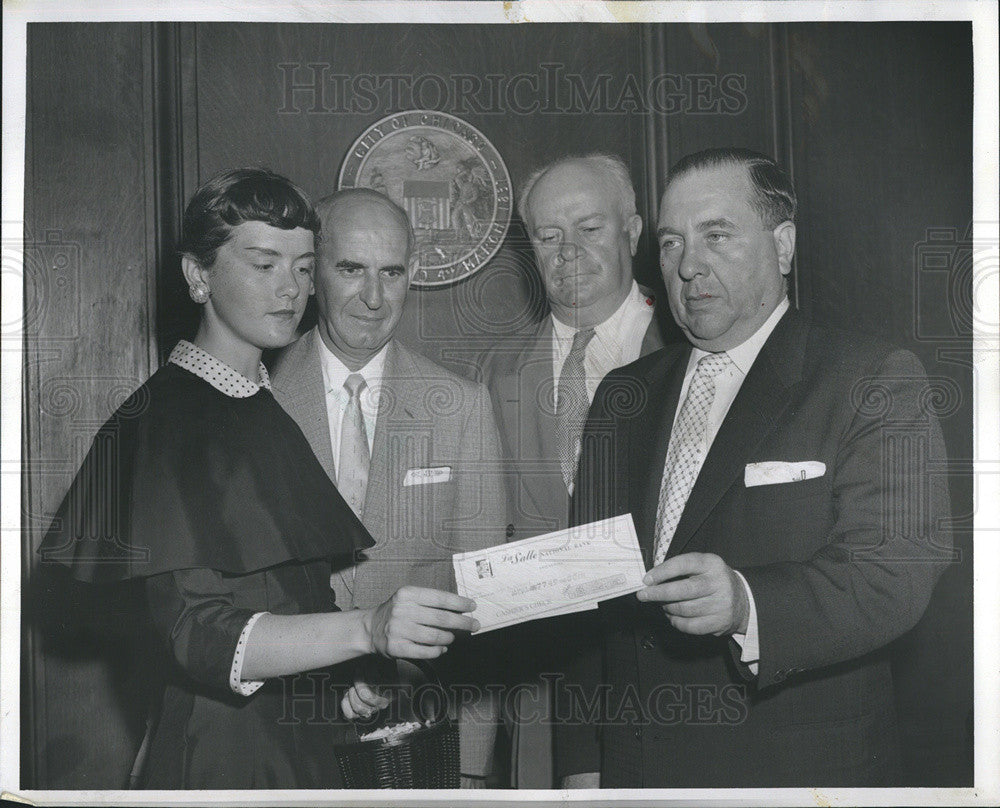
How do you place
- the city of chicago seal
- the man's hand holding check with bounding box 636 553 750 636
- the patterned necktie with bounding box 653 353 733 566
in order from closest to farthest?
the man's hand holding check with bounding box 636 553 750 636 → the patterned necktie with bounding box 653 353 733 566 → the city of chicago seal

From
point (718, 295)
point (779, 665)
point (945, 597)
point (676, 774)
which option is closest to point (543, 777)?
point (676, 774)

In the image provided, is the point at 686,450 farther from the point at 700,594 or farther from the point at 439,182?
the point at 439,182

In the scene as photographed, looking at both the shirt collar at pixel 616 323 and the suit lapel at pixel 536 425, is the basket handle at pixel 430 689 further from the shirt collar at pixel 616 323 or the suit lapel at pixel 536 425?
the shirt collar at pixel 616 323

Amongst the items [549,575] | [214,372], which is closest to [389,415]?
[214,372]

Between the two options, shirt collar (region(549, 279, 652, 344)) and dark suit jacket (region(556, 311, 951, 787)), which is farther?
shirt collar (region(549, 279, 652, 344))

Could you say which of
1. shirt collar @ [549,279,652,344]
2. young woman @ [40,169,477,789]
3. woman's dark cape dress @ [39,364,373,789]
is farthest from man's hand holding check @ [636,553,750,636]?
woman's dark cape dress @ [39,364,373,789]

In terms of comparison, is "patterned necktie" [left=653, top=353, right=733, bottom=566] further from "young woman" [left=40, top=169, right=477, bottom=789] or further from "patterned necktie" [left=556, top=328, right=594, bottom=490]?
"young woman" [left=40, top=169, right=477, bottom=789]

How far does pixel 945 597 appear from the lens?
3.04 meters

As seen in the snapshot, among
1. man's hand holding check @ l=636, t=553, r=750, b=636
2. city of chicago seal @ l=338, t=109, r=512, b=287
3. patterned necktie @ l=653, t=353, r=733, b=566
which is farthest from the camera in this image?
city of chicago seal @ l=338, t=109, r=512, b=287

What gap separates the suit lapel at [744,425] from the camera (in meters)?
2.86

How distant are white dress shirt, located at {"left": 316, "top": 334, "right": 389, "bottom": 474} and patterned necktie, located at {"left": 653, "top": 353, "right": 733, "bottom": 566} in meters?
0.86

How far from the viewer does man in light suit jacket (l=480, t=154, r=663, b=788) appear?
3.01 meters

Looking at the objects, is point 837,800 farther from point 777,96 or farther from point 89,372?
point 89,372

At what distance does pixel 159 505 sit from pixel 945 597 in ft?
7.55
